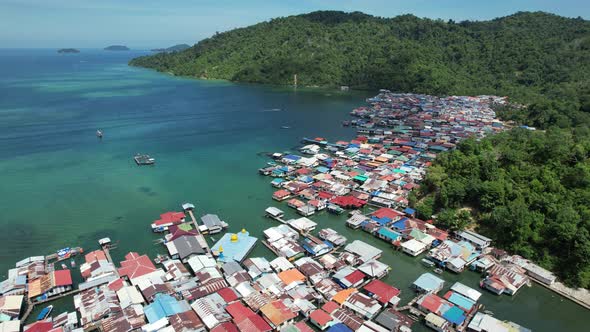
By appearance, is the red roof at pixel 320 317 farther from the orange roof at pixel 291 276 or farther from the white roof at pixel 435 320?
the white roof at pixel 435 320

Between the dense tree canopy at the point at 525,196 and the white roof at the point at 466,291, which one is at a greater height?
the dense tree canopy at the point at 525,196

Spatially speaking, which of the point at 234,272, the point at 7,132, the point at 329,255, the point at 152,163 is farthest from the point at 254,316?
the point at 7,132

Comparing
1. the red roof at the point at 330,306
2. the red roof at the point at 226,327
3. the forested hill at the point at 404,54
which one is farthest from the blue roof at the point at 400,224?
the forested hill at the point at 404,54

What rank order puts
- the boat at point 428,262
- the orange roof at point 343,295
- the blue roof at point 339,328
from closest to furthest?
the blue roof at point 339,328, the orange roof at point 343,295, the boat at point 428,262

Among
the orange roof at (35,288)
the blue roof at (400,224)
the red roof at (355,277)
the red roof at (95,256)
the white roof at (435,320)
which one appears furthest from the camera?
the blue roof at (400,224)

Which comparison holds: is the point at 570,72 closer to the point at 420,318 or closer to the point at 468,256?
the point at 468,256

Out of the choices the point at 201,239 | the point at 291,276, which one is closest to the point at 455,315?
the point at 291,276

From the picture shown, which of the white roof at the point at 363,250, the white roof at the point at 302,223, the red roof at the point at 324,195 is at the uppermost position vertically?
the red roof at the point at 324,195
